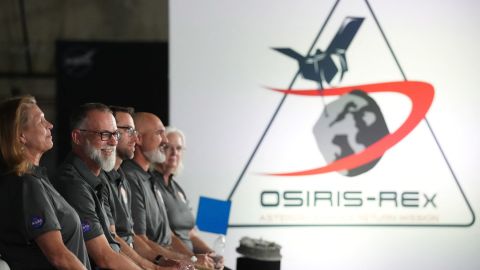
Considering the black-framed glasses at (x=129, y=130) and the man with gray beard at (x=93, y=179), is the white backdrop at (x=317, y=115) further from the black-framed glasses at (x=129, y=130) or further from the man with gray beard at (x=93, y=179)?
the man with gray beard at (x=93, y=179)

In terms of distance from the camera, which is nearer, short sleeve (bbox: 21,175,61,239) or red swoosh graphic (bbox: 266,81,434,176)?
short sleeve (bbox: 21,175,61,239)

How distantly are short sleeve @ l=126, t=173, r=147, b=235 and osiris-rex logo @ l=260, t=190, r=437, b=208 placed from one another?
1.64m

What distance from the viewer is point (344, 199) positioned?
6.54 meters

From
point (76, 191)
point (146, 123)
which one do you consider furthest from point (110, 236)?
point (146, 123)

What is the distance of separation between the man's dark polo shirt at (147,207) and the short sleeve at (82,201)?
85 centimetres

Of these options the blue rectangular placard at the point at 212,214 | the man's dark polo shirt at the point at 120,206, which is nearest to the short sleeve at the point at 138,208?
the man's dark polo shirt at the point at 120,206

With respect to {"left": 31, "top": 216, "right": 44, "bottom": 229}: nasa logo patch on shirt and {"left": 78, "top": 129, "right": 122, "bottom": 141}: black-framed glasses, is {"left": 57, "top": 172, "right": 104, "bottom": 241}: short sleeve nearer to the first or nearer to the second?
{"left": 78, "top": 129, "right": 122, "bottom": 141}: black-framed glasses

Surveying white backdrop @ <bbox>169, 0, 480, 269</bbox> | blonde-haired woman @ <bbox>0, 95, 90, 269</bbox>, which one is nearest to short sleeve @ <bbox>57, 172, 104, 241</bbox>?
blonde-haired woman @ <bbox>0, 95, 90, 269</bbox>

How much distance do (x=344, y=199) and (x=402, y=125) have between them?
Result: 2.21 feet

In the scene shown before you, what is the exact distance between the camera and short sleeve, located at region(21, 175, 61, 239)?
330 centimetres

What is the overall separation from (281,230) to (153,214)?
5.17 ft

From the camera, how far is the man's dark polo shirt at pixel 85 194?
3975mm

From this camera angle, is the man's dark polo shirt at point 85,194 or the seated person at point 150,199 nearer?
the man's dark polo shirt at point 85,194

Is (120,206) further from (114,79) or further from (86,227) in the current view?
(114,79)
